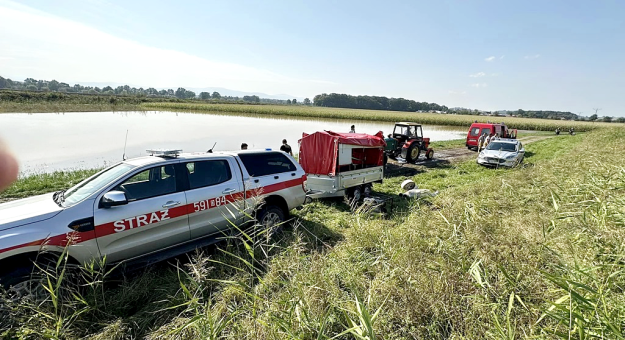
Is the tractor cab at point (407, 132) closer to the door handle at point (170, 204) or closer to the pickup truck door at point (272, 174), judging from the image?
the pickup truck door at point (272, 174)

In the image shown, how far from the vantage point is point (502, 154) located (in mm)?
14195

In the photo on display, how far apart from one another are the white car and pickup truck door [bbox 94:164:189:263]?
1413cm

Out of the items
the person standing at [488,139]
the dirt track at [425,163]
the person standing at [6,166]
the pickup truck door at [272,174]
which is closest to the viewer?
the person standing at [6,166]

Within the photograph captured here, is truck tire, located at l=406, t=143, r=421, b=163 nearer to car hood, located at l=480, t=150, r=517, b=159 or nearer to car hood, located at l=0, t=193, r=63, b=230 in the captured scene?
car hood, located at l=480, t=150, r=517, b=159

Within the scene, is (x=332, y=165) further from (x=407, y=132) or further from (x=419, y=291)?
(x=407, y=132)

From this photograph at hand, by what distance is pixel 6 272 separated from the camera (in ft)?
10.0

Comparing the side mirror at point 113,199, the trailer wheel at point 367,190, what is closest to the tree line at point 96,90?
the trailer wheel at point 367,190

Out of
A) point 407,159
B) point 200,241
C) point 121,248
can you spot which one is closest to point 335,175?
point 200,241

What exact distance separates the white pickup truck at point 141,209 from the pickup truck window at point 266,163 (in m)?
0.02

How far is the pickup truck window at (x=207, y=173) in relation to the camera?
4.71 m

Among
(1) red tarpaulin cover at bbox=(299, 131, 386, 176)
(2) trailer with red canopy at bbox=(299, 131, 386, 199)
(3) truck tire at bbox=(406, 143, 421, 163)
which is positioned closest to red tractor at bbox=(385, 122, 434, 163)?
(3) truck tire at bbox=(406, 143, 421, 163)

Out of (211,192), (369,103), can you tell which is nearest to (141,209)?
(211,192)

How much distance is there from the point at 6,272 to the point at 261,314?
2.87 m

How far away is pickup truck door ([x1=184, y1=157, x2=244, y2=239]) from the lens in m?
4.59
